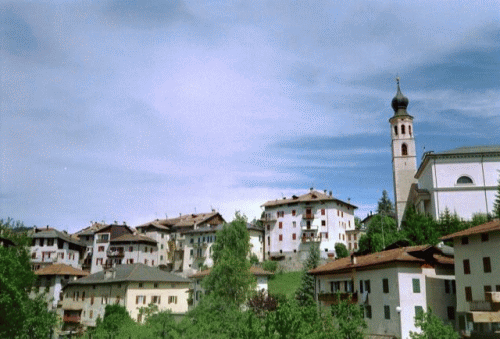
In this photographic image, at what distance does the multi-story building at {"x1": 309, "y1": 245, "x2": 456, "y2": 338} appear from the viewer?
121ft

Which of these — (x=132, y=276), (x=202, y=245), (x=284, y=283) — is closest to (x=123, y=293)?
(x=132, y=276)

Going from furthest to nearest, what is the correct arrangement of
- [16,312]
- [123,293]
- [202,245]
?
[202,245] → [123,293] → [16,312]

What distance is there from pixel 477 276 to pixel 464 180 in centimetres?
3548

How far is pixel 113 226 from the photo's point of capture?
96500 mm

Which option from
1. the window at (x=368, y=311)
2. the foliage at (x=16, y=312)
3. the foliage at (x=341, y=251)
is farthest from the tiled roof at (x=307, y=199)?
the foliage at (x=16, y=312)

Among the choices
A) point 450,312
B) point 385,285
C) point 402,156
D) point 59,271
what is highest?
point 402,156

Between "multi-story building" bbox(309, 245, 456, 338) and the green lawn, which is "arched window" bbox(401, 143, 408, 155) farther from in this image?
"multi-story building" bbox(309, 245, 456, 338)

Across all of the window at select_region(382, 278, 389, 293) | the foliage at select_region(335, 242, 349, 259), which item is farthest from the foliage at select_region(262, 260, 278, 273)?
the window at select_region(382, 278, 389, 293)

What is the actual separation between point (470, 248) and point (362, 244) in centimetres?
2951

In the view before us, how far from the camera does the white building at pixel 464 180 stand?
64750mm

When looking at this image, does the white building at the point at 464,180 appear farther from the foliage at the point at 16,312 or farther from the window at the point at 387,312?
the foliage at the point at 16,312

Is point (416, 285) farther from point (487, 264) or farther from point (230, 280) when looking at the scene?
point (230, 280)

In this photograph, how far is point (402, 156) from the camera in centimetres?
8806

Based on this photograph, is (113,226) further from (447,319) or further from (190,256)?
(447,319)
